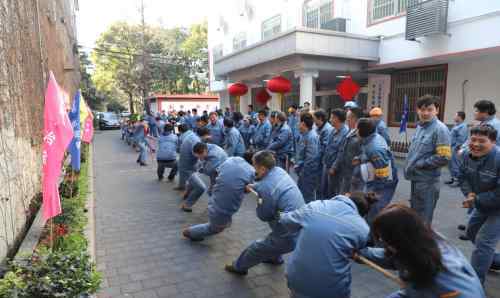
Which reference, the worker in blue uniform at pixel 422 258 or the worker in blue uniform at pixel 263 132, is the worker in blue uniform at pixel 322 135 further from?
the worker in blue uniform at pixel 422 258

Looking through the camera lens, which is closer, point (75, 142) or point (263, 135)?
point (75, 142)

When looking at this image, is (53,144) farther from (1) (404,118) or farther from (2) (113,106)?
(2) (113,106)

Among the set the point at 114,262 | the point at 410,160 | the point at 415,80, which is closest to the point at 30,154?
the point at 114,262

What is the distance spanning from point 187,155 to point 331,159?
293cm

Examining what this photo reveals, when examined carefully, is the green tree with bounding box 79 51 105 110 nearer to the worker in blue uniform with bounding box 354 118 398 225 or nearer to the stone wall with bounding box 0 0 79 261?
the stone wall with bounding box 0 0 79 261

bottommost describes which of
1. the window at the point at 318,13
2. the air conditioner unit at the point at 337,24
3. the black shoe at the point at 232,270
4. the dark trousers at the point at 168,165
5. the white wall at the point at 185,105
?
the black shoe at the point at 232,270

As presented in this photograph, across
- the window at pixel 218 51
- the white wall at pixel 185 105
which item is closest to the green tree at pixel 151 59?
the white wall at pixel 185 105

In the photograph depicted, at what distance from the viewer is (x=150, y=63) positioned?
31.9 meters

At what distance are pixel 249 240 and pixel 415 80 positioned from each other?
346 inches

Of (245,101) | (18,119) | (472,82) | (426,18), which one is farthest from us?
(245,101)

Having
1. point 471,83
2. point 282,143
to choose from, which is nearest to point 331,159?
point 282,143

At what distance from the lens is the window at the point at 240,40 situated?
66.4 feet

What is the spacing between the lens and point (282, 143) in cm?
683

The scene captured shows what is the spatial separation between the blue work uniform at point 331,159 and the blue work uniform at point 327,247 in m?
2.61
